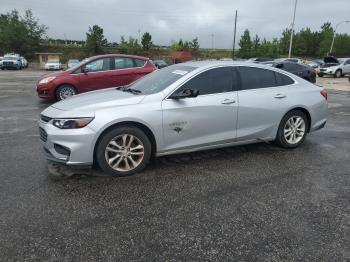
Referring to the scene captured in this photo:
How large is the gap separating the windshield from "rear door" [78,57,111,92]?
550cm

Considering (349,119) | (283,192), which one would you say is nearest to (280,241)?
(283,192)

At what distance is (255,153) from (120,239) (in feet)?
10.3

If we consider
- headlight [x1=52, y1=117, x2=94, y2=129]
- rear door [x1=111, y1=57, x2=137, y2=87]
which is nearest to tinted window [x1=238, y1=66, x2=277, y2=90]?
headlight [x1=52, y1=117, x2=94, y2=129]

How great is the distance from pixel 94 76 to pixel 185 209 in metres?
7.99

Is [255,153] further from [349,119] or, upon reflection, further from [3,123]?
[3,123]

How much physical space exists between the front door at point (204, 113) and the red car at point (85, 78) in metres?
6.38

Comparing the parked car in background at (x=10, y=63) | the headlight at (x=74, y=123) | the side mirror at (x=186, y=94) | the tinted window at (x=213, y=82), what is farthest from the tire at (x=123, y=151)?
the parked car in background at (x=10, y=63)

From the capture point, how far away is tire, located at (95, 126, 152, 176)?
4141mm

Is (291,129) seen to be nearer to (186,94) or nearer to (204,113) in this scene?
(204,113)

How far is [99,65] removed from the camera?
1069 cm

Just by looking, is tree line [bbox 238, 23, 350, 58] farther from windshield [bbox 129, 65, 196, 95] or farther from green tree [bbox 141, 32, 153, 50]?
windshield [bbox 129, 65, 196, 95]

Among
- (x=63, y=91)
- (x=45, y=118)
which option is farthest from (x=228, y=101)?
(x=63, y=91)

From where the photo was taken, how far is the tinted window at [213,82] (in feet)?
15.5

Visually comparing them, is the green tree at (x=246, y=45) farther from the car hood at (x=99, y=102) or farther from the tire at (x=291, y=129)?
the car hood at (x=99, y=102)
